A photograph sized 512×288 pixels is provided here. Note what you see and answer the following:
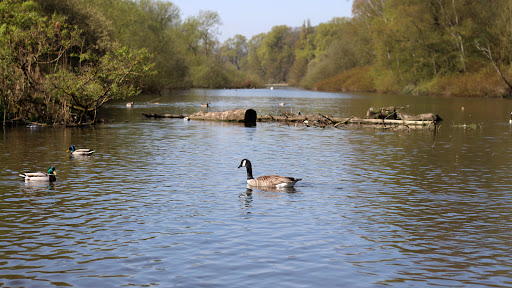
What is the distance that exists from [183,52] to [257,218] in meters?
161

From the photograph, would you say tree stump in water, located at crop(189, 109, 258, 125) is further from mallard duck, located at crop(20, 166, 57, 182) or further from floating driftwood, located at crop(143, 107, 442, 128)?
mallard duck, located at crop(20, 166, 57, 182)

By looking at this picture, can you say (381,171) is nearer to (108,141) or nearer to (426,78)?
(108,141)

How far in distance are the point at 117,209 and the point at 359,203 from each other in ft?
26.3

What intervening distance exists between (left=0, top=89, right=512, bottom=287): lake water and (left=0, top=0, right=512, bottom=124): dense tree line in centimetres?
1171

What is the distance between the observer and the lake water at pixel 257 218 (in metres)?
12.2

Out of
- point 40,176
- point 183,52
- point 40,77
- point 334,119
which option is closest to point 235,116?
point 334,119

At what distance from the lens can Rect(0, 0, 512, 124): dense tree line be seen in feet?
145

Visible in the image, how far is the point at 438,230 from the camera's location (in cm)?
1587

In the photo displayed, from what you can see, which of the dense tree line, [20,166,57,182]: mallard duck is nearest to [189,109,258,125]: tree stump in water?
the dense tree line

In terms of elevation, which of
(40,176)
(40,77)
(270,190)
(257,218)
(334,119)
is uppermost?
(40,77)

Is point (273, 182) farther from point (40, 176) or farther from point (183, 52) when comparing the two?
point (183, 52)

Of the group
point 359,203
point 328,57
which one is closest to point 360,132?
point 359,203

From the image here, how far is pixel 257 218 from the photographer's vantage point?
55.8 feet

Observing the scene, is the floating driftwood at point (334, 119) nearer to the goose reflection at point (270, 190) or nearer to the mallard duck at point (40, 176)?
the goose reflection at point (270, 190)
